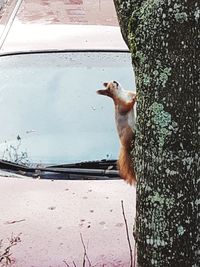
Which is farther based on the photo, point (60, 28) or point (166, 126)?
point (60, 28)

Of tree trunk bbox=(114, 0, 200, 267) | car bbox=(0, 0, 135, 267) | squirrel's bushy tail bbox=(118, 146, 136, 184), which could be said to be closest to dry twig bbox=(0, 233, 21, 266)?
car bbox=(0, 0, 135, 267)

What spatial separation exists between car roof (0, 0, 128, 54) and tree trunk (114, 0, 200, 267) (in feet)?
7.41

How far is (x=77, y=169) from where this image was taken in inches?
134

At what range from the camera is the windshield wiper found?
3.36 metres

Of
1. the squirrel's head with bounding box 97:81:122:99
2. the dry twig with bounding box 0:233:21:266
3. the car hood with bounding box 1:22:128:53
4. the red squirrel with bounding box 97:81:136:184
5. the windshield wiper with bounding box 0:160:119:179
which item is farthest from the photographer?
the car hood with bounding box 1:22:128:53

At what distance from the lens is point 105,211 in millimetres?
2895

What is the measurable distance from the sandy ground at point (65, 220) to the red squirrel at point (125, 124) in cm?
15

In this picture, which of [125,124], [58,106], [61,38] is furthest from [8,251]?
[61,38]

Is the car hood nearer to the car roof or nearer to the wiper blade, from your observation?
the car roof

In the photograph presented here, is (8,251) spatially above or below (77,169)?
above

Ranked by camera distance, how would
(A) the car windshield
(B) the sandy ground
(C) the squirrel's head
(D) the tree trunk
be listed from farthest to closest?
(A) the car windshield < (C) the squirrel's head < (B) the sandy ground < (D) the tree trunk

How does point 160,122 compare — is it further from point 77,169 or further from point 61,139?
point 61,139

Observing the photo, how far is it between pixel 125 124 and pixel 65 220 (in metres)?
0.46

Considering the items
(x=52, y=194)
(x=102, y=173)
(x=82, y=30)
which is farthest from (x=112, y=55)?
(x=52, y=194)
